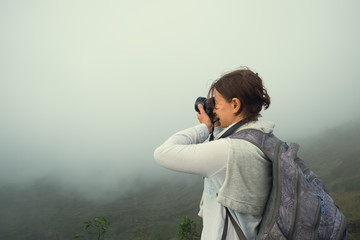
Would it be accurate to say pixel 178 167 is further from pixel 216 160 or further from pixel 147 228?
pixel 147 228

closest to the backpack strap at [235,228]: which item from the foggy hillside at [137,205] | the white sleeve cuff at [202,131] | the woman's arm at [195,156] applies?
the woman's arm at [195,156]

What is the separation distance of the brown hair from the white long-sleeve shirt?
1.26 ft

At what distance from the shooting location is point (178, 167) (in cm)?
141

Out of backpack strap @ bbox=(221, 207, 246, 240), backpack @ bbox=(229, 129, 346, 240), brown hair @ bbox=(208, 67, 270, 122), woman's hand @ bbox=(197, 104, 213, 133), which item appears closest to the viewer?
backpack @ bbox=(229, 129, 346, 240)

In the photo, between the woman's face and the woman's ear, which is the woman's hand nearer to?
the woman's face

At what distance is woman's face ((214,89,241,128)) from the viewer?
5.51 feet

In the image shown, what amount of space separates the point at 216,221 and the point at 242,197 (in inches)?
12.6

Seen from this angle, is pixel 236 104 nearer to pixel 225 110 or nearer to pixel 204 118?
pixel 225 110

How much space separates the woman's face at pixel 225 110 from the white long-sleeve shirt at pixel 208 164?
230 mm

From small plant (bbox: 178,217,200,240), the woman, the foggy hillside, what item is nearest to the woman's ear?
the woman

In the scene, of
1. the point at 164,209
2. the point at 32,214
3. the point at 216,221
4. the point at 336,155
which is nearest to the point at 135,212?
the point at 164,209

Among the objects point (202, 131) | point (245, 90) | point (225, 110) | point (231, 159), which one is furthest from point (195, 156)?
point (245, 90)

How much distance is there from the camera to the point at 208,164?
135 centimetres

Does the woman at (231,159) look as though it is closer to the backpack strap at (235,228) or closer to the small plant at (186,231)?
the backpack strap at (235,228)
